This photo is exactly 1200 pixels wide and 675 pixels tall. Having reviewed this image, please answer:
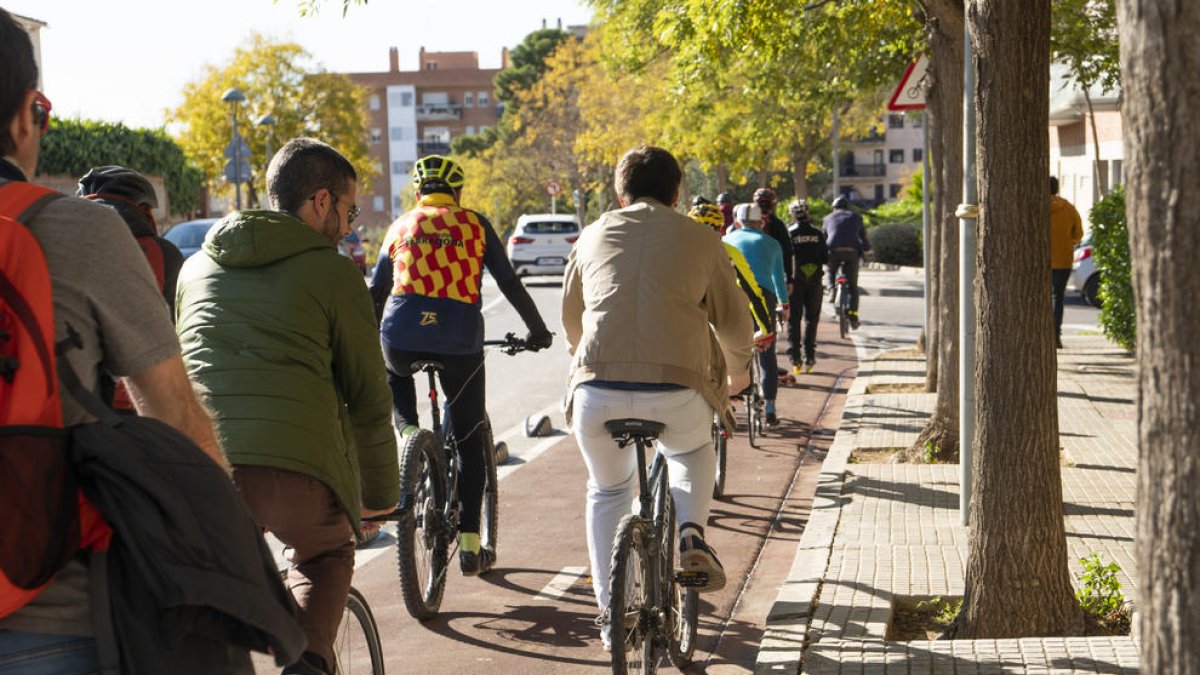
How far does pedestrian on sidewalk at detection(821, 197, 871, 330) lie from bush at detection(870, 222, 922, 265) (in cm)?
1708

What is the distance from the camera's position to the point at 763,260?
38.9 feet

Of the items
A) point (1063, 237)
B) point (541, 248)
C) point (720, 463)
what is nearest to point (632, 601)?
point (720, 463)

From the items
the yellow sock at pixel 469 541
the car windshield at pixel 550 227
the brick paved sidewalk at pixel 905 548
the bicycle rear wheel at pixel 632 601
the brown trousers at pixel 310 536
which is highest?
the car windshield at pixel 550 227

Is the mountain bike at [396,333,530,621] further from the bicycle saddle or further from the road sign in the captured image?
the road sign

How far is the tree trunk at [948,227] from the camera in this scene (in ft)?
34.6

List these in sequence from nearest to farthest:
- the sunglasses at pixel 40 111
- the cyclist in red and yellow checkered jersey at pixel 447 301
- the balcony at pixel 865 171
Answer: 1. the sunglasses at pixel 40 111
2. the cyclist in red and yellow checkered jersey at pixel 447 301
3. the balcony at pixel 865 171

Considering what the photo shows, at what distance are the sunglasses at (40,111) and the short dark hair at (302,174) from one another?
1.53m

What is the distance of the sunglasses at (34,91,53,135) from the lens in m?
2.60

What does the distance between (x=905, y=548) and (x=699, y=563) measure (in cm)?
229

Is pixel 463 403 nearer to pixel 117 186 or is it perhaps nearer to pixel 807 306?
pixel 117 186

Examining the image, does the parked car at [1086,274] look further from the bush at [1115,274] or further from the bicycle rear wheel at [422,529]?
the bicycle rear wheel at [422,529]

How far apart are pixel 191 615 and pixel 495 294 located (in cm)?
3069

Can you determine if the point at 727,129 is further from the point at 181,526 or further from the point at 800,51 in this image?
the point at 181,526

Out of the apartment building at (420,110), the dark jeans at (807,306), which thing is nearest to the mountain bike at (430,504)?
the dark jeans at (807,306)
